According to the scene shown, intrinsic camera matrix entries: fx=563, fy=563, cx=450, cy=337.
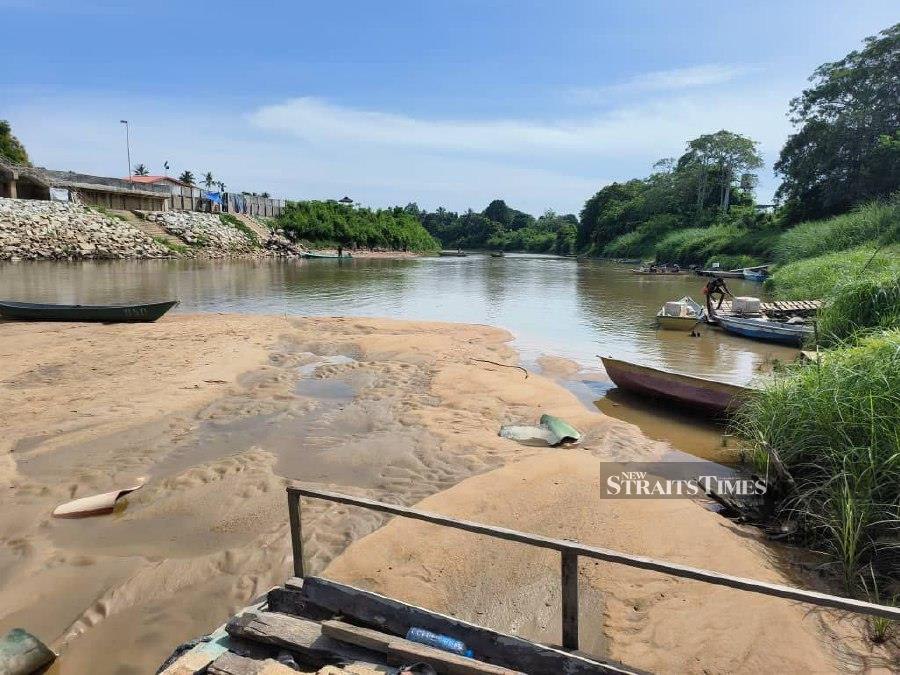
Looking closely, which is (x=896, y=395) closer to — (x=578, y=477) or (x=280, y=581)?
(x=578, y=477)

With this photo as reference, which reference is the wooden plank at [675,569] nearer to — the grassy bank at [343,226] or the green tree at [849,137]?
the green tree at [849,137]

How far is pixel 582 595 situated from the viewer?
4695 millimetres

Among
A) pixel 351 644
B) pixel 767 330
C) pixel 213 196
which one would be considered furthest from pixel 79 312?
pixel 213 196

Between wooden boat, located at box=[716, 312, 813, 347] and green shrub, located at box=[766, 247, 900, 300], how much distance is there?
77.9 inches

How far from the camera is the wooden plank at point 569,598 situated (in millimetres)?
3332

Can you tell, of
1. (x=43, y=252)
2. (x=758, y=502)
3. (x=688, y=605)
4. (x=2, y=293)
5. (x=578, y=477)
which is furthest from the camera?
(x=43, y=252)

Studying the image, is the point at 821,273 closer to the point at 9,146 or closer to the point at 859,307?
the point at 859,307

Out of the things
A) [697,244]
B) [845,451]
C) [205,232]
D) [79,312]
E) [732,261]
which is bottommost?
[845,451]

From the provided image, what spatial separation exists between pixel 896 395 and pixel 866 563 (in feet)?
5.65

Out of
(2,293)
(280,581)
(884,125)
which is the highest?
(884,125)

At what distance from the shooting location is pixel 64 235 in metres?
43.9

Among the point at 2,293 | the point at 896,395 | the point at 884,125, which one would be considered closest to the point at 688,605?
the point at 896,395

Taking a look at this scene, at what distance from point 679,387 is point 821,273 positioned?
1830cm

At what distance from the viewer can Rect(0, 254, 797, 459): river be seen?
45.1ft
